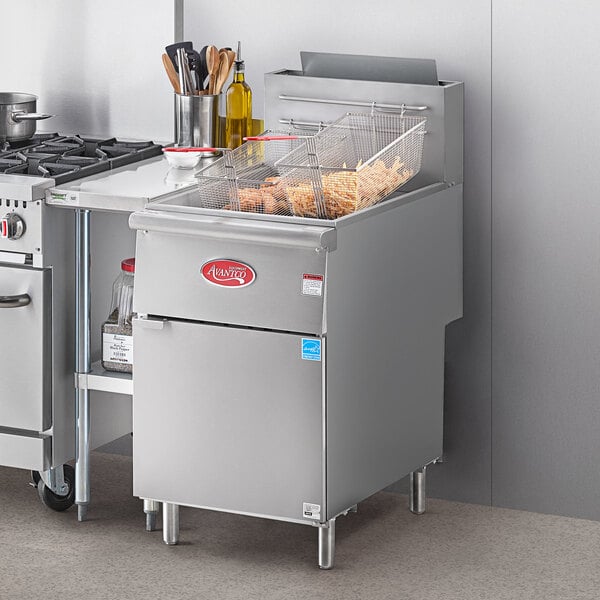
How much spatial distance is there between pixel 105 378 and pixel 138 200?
1.71 ft

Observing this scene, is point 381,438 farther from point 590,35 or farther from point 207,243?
point 590,35

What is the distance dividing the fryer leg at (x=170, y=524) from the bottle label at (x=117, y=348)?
40cm

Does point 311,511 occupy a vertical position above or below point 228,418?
below

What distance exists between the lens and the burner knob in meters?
3.80

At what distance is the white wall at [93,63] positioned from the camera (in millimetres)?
4469

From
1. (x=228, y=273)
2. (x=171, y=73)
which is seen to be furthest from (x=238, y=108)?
(x=228, y=273)

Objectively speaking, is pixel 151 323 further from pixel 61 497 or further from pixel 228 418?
pixel 61 497

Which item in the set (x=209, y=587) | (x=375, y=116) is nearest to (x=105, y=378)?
(x=209, y=587)

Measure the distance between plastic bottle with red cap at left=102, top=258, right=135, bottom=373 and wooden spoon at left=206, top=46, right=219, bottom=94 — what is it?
0.58 meters

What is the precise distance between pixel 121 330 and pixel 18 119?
29.8 inches

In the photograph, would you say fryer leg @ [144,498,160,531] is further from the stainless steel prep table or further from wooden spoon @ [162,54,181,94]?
wooden spoon @ [162,54,181,94]

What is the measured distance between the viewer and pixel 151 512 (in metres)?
3.97

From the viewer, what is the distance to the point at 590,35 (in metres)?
3.90

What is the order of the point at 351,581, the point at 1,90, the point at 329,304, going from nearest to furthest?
1. the point at 329,304
2. the point at 351,581
3. the point at 1,90
